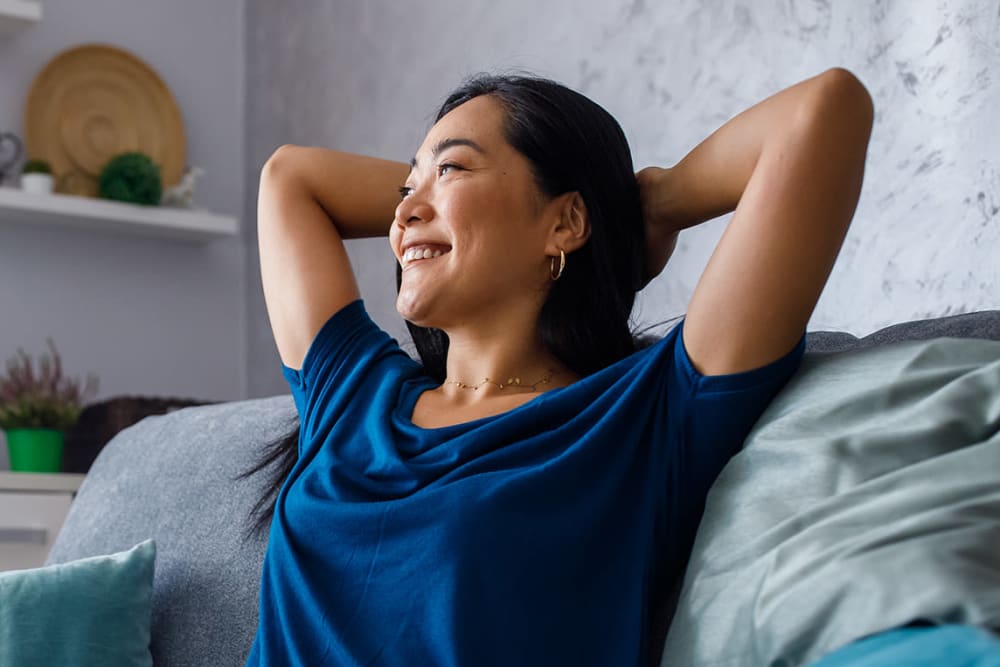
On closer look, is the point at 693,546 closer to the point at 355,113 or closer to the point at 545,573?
the point at 545,573

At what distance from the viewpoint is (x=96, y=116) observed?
3430 millimetres

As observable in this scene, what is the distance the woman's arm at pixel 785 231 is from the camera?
3.58 ft

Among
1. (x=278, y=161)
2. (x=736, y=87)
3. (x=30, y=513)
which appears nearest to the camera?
(x=278, y=161)

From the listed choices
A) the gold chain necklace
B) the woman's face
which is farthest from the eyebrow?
the gold chain necklace

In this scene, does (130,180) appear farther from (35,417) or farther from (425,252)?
(425,252)

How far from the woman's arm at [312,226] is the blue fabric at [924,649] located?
31.9 inches

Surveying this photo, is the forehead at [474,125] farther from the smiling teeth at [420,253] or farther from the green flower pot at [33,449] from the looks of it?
the green flower pot at [33,449]

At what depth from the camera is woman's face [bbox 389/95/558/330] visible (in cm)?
133

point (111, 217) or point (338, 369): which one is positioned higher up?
point (338, 369)

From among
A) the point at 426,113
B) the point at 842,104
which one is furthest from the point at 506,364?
the point at 426,113

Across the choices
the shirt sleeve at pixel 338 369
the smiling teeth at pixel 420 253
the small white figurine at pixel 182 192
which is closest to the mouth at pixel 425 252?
the smiling teeth at pixel 420 253

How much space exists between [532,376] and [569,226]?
0.59 ft

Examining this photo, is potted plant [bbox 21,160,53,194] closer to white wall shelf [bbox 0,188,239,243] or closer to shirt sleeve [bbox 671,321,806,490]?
white wall shelf [bbox 0,188,239,243]

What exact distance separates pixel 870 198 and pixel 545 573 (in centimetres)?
93
